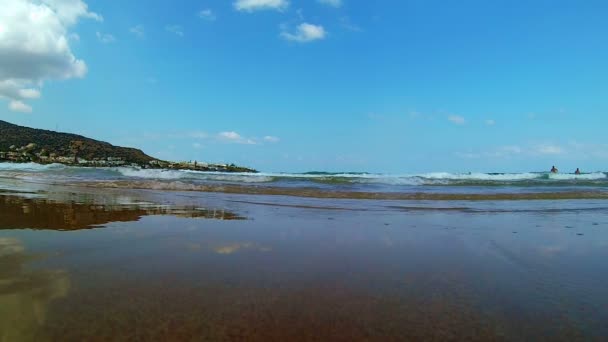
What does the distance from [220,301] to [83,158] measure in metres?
34.4

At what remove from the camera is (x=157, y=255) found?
3791 millimetres

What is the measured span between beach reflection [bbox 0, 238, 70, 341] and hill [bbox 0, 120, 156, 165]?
1233 inches

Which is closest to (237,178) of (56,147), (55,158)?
(55,158)

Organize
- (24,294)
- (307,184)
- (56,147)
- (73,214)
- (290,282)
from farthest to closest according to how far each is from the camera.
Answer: (56,147) < (307,184) < (73,214) < (290,282) < (24,294)

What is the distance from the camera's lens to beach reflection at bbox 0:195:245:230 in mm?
5172

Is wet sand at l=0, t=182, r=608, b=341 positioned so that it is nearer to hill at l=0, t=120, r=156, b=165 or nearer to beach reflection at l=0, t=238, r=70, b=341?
beach reflection at l=0, t=238, r=70, b=341

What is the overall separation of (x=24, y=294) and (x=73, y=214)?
4047 mm

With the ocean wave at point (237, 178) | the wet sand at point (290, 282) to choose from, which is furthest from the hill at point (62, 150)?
the wet sand at point (290, 282)

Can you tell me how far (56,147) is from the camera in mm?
33000

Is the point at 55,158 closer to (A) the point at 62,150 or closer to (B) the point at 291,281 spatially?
(A) the point at 62,150

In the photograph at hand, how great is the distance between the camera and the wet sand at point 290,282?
224 cm

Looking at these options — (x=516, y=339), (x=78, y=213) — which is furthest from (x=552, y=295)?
(x=78, y=213)

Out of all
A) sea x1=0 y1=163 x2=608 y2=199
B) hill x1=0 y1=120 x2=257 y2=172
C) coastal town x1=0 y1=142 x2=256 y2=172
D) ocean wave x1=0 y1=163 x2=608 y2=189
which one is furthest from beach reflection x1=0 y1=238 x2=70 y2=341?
hill x1=0 y1=120 x2=257 y2=172

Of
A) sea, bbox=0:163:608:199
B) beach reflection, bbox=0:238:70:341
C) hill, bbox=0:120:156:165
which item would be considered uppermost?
hill, bbox=0:120:156:165
